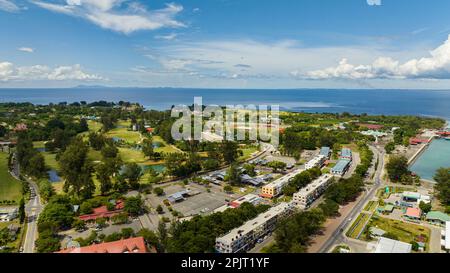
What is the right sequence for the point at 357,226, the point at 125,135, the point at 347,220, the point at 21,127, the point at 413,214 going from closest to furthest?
the point at 357,226
the point at 347,220
the point at 413,214
the point at 21,127
the point at 125,135

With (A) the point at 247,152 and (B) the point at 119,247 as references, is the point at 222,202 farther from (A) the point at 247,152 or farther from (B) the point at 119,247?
(A) the point at 247,152

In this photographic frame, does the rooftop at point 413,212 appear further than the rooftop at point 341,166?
No

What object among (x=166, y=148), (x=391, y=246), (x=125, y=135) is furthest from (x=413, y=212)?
(x=125, y=135)

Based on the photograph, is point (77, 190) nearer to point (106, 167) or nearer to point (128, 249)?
point (106, 167)

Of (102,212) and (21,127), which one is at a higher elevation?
(21,127)

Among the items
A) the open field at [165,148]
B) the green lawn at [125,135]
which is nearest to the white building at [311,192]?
the open field at [165,148]

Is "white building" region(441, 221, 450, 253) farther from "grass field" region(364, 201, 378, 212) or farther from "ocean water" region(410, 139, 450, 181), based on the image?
"ocean water" region(410, 139, 450, 181)

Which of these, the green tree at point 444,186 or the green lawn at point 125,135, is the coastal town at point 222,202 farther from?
the green lawn at point 125,135

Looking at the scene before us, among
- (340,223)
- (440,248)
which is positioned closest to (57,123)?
(340,223)
